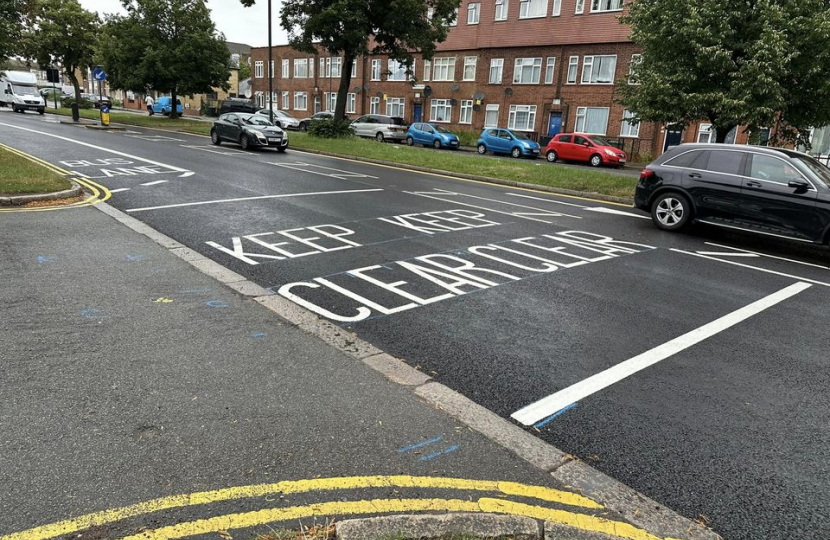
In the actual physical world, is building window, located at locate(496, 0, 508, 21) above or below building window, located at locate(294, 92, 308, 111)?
above

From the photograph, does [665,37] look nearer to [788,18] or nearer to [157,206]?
[788,18]

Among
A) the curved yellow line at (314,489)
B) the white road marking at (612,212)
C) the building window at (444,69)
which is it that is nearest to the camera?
the curved yellow line at (314,489)

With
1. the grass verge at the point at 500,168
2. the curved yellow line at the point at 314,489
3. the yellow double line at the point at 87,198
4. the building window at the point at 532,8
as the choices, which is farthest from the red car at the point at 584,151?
the curved yellow line at the point at 314,489

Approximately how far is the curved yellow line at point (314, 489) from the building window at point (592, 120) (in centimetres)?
3613

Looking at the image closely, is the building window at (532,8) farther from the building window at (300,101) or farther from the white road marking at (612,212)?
the white road marking at (612,212)

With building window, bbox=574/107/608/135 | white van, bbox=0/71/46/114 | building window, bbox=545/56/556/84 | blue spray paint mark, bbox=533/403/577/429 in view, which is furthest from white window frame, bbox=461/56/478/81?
blue spray paint mark, bbox=533/403/577/429

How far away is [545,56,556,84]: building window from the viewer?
3797 centimetres

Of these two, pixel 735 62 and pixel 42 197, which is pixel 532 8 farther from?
pixel 42 197

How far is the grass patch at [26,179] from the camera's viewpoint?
10.5m

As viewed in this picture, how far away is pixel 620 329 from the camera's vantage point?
217 inches

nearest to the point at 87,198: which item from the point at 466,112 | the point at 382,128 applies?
the point at 382,128

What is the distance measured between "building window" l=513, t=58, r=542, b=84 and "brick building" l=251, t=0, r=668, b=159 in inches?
2.6

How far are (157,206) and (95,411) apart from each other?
7.94 m

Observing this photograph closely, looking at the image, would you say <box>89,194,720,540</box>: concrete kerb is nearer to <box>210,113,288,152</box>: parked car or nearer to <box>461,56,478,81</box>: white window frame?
<box>210,113,288,152</box>: parked car
